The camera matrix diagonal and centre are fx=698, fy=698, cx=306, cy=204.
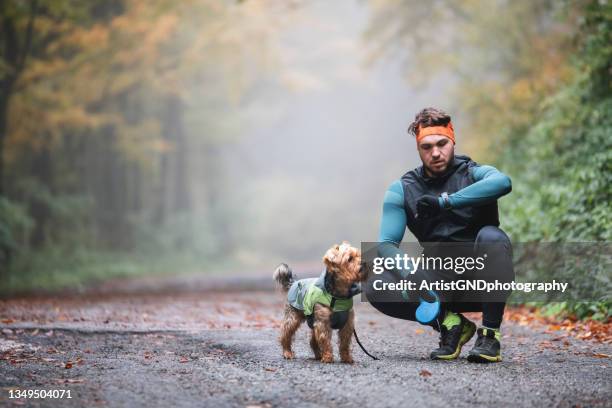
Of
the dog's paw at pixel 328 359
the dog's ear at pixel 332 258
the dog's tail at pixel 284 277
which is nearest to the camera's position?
the dog's ear at pixel 332 258

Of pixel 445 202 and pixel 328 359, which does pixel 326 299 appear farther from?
pixel 445 202

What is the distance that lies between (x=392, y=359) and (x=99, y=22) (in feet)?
57.9

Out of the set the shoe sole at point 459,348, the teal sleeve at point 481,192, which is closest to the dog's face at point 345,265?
the teal sleeve at point 481,192

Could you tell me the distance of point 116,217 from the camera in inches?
1069

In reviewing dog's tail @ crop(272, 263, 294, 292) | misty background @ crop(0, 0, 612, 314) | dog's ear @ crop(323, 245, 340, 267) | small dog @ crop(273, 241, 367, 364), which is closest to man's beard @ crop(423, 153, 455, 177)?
small dog @ crop(273, 241, 367, 364)

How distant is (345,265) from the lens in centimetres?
520

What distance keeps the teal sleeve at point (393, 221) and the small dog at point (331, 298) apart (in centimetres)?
37

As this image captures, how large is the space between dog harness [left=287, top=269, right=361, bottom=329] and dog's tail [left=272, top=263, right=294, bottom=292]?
15.5 inches

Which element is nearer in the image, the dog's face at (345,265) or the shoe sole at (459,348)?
the dog's face at (345,265)

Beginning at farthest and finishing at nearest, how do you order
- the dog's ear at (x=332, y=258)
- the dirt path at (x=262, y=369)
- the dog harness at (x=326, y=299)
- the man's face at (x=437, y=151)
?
the man's face at (x=437, y=151), the dog harness at (x=326, y=299), the dog's ear at (x=332, y=258), the dirt path at (x=262, y=369)

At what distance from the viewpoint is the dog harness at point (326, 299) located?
17.4ft

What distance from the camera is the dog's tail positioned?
588 cm

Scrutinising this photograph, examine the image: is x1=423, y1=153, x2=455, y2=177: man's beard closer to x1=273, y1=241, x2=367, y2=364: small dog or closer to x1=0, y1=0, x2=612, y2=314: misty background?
x1=273, y1=241, x2=367, y2=364: small dog

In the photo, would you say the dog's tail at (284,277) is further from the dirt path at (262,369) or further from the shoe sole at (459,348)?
the shoe sole at (459,348)
